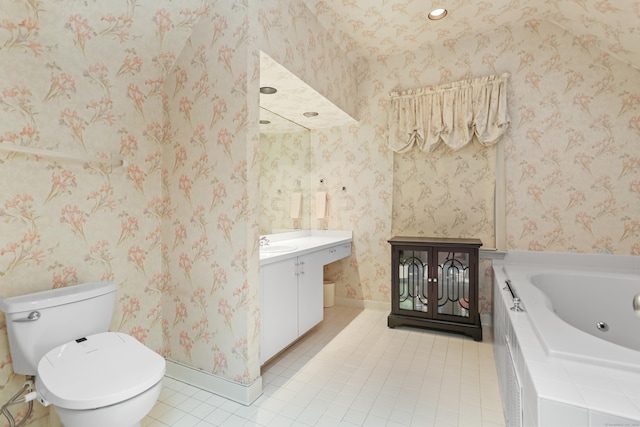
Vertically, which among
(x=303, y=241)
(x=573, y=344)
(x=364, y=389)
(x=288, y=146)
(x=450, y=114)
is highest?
(x=450, y=114)

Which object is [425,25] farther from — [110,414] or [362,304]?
[110,414]

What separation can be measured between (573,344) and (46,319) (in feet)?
7.01

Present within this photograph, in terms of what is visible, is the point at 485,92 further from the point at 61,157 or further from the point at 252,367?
the point at 61,157

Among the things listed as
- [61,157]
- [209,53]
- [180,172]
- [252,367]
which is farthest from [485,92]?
[61,157]

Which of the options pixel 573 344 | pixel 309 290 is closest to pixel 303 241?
pixel 309 290

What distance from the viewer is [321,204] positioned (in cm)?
337

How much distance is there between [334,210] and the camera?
337cm

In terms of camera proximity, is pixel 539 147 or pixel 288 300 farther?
pixel 539 147

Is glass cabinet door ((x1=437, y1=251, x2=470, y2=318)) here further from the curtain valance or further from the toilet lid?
the toilet lid

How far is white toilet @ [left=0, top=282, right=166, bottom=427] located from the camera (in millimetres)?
1081

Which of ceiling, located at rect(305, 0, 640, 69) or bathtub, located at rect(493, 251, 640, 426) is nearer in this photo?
bathtub, located at rect(493, 251, 640, 426)

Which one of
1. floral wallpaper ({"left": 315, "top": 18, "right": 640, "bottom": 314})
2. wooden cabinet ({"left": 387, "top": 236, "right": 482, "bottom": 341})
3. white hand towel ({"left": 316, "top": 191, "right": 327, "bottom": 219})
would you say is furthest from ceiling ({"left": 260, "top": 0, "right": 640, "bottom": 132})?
wooden cabinet ({"left": 387, "top": 236, "right": 482, "bottom": 341})

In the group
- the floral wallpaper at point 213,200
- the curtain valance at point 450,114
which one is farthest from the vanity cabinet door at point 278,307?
the curtain valance at point 450,114

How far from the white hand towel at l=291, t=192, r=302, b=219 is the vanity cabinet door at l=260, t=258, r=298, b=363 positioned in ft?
3.47
